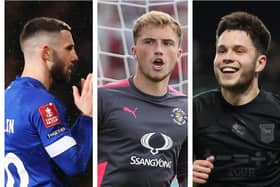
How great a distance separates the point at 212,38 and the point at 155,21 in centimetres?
37

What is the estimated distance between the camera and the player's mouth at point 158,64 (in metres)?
4.11

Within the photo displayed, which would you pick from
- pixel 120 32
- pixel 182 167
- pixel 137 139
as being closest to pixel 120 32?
pixel 120 32

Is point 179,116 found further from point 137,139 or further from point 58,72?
point 58,72

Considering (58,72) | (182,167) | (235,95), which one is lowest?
(182,167)

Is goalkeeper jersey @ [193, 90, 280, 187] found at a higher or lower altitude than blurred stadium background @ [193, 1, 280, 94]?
lower

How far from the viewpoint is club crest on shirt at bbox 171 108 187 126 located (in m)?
4.13

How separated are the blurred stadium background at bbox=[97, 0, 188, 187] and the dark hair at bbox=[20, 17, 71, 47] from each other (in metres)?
0.25

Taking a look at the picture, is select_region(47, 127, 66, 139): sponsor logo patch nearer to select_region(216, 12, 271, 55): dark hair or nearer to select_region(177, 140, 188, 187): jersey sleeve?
select_region(177, 140, 188, 187): jersey sleeve

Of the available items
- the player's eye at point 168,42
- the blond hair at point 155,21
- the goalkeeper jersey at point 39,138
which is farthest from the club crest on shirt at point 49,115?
the player's eye at point 168,42

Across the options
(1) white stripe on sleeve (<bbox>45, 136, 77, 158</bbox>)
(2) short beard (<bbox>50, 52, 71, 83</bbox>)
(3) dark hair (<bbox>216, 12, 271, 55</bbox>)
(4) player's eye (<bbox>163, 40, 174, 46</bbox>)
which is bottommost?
(1) white stripe on sleeve (<bbox>45, 136, 77, 158</bbox>)

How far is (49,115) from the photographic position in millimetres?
4098

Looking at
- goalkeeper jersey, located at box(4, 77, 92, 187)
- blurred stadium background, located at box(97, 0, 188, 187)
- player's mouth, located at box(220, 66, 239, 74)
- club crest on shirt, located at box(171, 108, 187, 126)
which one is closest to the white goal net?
blurred stadium background, located at box(97, 0, 188, 187)

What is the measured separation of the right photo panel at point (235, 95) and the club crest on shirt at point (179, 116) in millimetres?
66
